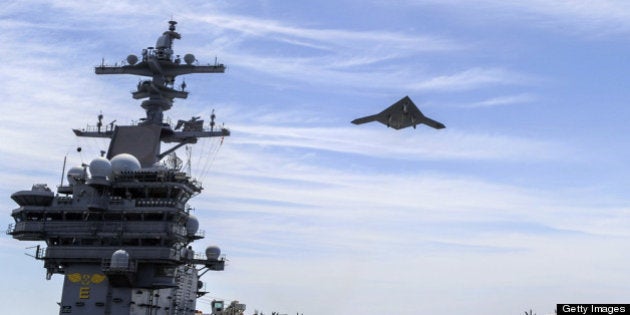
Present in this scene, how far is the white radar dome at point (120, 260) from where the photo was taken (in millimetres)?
59125

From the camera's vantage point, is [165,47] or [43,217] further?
[165,47]

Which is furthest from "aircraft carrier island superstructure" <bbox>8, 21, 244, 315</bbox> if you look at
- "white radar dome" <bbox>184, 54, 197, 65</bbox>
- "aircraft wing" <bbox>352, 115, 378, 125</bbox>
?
"aircraft wing" <bbox>352, 115, 378, 125</bbox>

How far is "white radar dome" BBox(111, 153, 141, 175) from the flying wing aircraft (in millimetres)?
22572

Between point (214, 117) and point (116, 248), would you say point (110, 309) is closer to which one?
point (116, 248)

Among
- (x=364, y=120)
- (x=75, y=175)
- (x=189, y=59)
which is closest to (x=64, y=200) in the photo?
(x=75, y=175)

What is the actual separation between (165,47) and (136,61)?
9.93ft

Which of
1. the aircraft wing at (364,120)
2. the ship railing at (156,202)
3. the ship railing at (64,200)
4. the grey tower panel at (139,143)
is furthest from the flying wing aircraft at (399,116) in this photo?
the ship railing at (64,200)

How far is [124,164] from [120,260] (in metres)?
8.84

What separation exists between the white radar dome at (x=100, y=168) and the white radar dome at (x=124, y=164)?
2.26 feet

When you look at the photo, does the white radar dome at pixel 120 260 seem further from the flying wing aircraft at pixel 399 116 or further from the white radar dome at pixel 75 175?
the flying wing aircraft at pixel 399 116

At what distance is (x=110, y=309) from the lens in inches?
2415

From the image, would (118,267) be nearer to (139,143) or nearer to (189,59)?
(139,143)

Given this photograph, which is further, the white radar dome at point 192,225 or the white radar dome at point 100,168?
the white radar dome at point 192,225

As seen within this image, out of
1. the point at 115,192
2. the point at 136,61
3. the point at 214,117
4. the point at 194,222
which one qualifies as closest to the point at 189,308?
the point at 194,222
